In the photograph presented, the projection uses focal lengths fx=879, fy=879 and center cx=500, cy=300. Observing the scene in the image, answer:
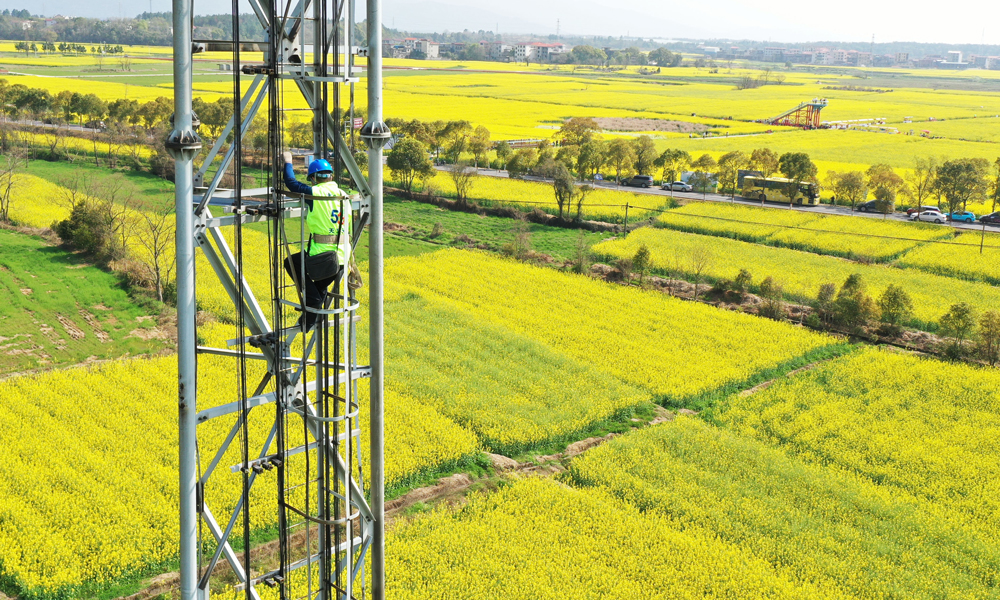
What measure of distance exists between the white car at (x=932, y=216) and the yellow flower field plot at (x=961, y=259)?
3.72 metres

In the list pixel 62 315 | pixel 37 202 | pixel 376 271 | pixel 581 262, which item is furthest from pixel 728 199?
pixel 376 271

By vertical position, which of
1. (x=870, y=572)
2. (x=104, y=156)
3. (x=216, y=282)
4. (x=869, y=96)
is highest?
(x=869, y=96)

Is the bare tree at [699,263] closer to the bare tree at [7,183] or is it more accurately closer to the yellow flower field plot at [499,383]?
the yellow flower field plot at [499,383]

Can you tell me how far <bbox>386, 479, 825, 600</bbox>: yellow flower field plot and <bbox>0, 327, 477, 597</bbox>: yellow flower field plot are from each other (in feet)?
6.60

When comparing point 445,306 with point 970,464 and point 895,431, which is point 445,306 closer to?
point 895,431

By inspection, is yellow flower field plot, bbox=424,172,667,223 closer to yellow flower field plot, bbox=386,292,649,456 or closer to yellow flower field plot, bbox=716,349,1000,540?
yellow flower field plot, bbox=386,292,649,456

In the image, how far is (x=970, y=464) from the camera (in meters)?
17.2

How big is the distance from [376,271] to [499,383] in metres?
14.3

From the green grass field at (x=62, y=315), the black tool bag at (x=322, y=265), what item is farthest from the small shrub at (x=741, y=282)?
the black tool bag at (x=322, y=265)

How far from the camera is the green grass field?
21.5 m

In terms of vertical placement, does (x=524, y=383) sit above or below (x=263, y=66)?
below

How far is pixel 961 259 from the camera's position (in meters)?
34.1

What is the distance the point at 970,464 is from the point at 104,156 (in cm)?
4464

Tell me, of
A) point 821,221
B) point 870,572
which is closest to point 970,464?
point 870,572
